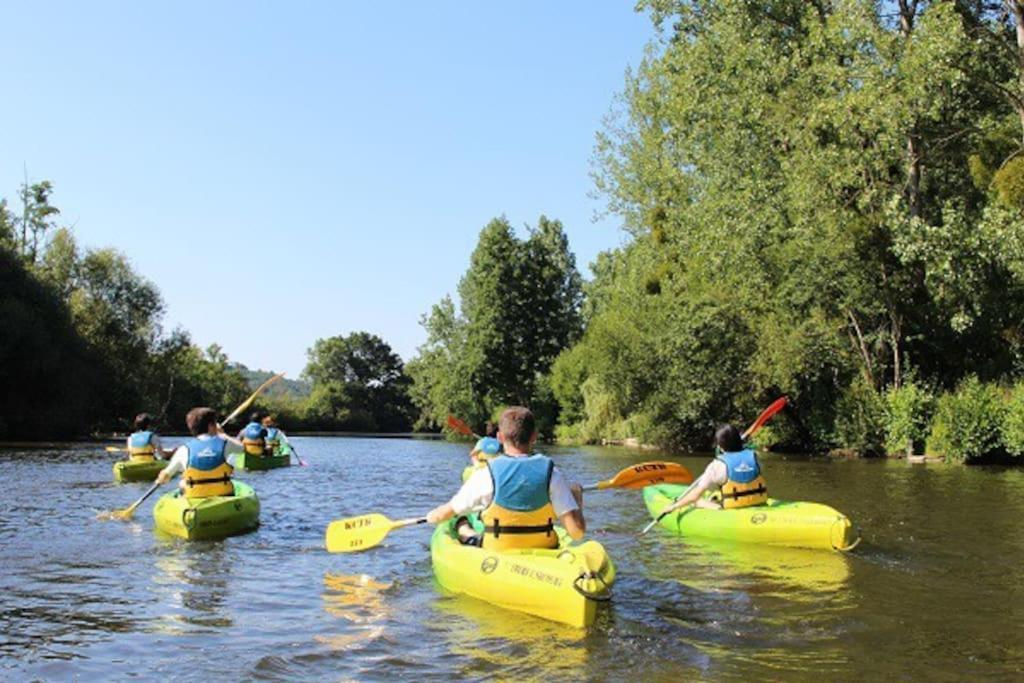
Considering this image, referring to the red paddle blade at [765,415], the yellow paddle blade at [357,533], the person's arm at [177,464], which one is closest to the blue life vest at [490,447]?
the red paddle blade at [765,415]

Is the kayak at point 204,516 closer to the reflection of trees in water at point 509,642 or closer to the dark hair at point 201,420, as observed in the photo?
the dark hair at point 201,420

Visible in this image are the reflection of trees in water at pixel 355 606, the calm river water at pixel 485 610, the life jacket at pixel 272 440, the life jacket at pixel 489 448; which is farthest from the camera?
the life jacket at pixel 272 440

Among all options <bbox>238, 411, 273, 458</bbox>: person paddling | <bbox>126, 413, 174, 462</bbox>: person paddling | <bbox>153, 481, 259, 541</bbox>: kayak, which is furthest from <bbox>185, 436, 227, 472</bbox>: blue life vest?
<bbox>238, 411, 273, 458</bbox>: person paddling

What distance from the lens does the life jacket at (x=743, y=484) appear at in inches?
405

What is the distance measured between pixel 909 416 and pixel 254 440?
16.2 m

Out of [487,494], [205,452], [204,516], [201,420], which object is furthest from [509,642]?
[205,452]

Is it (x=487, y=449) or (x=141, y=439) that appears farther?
(x=141, y=439)

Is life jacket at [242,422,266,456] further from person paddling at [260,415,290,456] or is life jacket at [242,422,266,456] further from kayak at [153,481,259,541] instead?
kayak at [153,481,259,541]

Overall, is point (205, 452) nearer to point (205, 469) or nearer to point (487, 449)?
point (205, 469)

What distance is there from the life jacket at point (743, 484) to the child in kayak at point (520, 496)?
3.64 meters

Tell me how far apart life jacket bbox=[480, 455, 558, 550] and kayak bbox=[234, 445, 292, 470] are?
1585 centimetres

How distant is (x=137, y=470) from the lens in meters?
17.6

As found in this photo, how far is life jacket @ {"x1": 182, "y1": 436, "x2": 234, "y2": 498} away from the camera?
10820 mm

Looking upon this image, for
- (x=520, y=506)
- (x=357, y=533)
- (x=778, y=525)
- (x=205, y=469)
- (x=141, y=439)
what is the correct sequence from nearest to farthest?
A: 1. (x=520, y=506)
2. (x=357, y=533)
3. (x=778, y=525)
4. (x=205, y=469)
5. (x=141, y=439)
